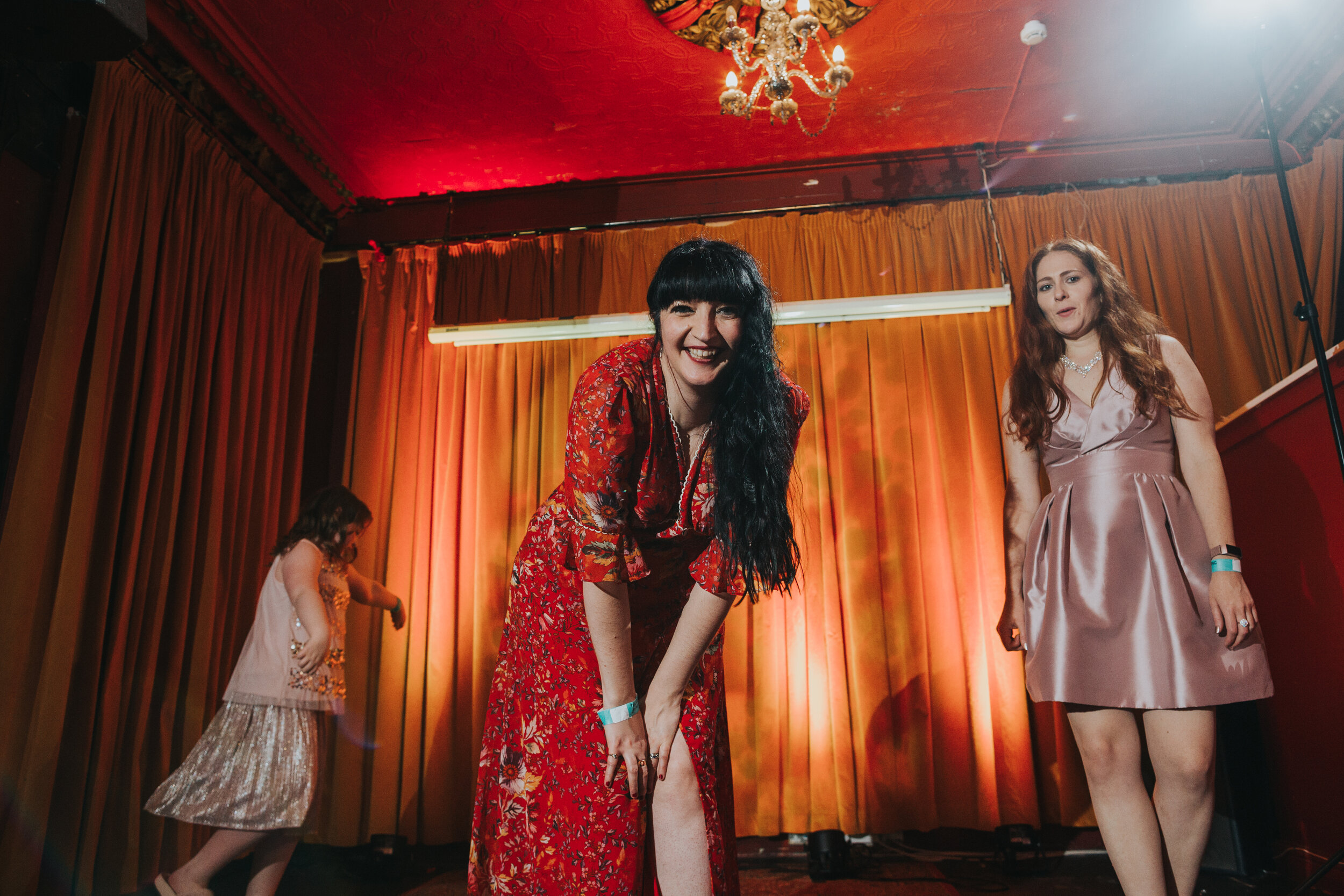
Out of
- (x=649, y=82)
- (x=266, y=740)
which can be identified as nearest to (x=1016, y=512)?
(x=266, y=740)

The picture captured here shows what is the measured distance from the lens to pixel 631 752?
1.23 meters

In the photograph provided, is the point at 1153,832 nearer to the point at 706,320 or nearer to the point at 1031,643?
the point at 1031,643

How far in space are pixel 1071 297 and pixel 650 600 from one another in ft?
4.45

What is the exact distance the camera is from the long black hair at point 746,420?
1302mm

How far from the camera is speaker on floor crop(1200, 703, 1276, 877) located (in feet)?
7.82

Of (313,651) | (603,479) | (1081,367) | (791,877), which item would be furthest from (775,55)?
(791,877)

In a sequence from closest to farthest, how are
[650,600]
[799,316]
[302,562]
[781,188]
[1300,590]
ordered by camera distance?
[650,600], [1300,590], [302,562], [799,316], [781,188]

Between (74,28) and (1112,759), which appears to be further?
(1112,759)

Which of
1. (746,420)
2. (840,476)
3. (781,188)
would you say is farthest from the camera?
(781,188)

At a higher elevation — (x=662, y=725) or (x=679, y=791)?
(x=662, y=725)

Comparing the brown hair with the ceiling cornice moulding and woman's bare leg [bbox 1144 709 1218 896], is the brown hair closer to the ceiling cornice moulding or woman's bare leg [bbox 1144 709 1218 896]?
woman's bare leg [bbox 1144 709 1218 896]

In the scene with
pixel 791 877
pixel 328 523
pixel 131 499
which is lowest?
pixel 791 877

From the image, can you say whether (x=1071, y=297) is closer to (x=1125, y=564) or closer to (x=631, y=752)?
(x=1125, y=564)

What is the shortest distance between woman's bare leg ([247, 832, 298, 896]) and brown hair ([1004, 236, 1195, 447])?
2572 millimetres
